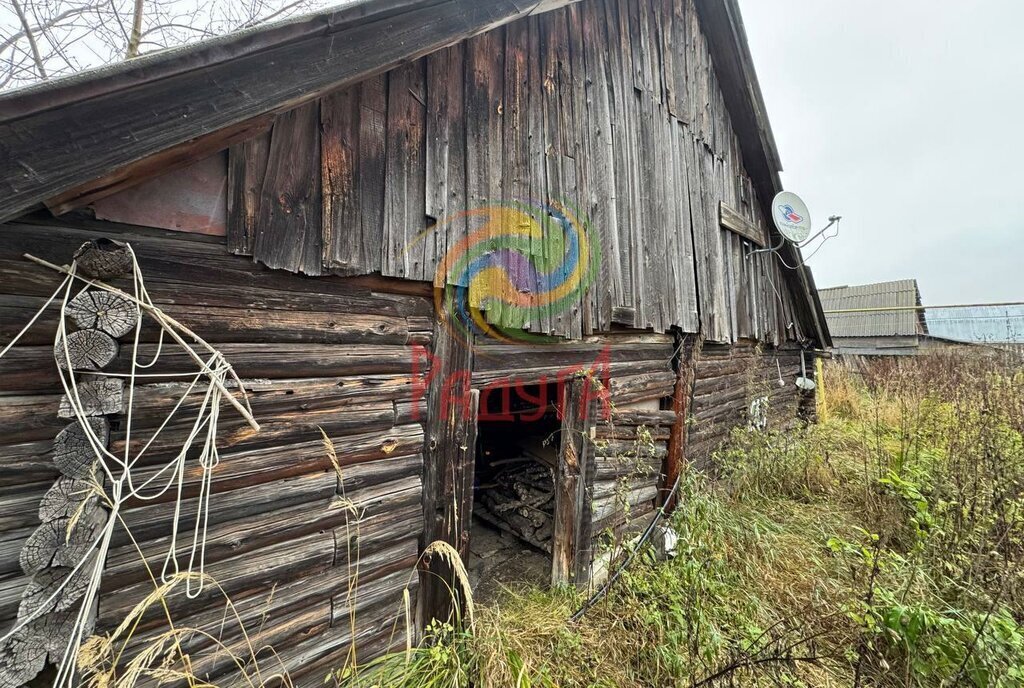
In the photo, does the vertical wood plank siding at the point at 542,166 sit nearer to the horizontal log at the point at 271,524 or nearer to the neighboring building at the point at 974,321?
the horizontal log at the point at 271,524

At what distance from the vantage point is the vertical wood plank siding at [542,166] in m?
1.89

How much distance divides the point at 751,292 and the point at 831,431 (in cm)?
390

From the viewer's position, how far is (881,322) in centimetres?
2042

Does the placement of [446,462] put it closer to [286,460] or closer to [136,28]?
[286,460]

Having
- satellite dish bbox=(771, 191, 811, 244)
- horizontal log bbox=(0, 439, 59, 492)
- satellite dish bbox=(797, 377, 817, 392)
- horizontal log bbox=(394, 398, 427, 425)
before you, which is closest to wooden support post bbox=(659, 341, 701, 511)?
satellite dish bbox=(771, 191, 811, 244)

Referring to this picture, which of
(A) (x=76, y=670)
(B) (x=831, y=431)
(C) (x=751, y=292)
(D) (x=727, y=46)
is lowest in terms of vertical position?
(B) (x=831, y=431)

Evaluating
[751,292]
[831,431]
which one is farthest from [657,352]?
[831,431]

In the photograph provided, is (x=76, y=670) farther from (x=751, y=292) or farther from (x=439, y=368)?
(x=751, y=292)

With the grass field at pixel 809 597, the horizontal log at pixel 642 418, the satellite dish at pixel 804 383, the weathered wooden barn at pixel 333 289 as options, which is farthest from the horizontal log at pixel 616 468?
the satellite dish at pixel 804 383

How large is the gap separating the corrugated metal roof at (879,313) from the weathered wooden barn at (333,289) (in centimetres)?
2222

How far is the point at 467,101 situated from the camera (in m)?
2.51

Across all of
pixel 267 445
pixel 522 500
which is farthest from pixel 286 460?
pixel 522 500

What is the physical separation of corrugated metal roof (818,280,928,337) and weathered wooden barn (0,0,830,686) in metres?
22.2

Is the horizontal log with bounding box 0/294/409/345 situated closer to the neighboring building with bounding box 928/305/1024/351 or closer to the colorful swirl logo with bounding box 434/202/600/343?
the colorful swirl logo with bounding box 434/202/600/343
